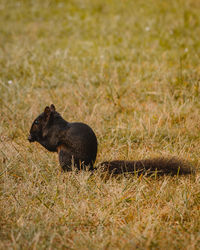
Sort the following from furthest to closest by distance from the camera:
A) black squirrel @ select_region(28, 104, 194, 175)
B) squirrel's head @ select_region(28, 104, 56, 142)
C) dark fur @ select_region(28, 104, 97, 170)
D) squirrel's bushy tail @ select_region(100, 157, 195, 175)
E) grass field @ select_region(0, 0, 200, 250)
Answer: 1. squirrel's head @ select_region(28, 104, 56, 142)
2. dark fur @ select_region(28, 104, 97, 170)
3. black squirrel @ select_region(28, 104, 194, 175)
4. squirrel's bushy tail @ select_region(100, 157, 195, 175)
5. grass field @ select_region(0, 0, 200, 250)

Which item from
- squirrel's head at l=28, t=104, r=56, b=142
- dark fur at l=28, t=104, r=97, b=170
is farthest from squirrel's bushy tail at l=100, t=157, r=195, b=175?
squirrel's head at l=28, t=104, r=56, b=142

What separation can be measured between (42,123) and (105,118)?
1206mm

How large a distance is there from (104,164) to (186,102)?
174 cm

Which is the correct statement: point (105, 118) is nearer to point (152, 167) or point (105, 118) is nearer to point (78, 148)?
point (78, 148)

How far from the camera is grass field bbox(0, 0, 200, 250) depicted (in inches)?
88.8

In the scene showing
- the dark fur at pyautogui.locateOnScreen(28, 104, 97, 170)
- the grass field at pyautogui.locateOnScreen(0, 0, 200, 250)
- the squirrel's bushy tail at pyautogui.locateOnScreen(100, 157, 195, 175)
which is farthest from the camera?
the dark fur at pyautogui.locateOnScreen(28, 104, 97, 170)

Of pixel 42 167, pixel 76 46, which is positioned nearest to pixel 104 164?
pixel 42 167

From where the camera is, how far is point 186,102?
4195 millimetres

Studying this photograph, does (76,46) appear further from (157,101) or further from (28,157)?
(28,157)

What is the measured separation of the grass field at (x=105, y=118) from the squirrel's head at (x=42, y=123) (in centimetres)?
23

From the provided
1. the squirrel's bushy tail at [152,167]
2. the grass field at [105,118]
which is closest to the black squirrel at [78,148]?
the squirrel's bushy tail at [152,167]

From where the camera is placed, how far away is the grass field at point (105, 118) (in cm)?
226

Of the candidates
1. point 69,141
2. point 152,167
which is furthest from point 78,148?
point 152,167

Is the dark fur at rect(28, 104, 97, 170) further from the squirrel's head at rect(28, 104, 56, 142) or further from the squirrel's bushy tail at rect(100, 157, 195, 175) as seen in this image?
the squirrel's bushy tail at rect(100, 157, 195, 175)
